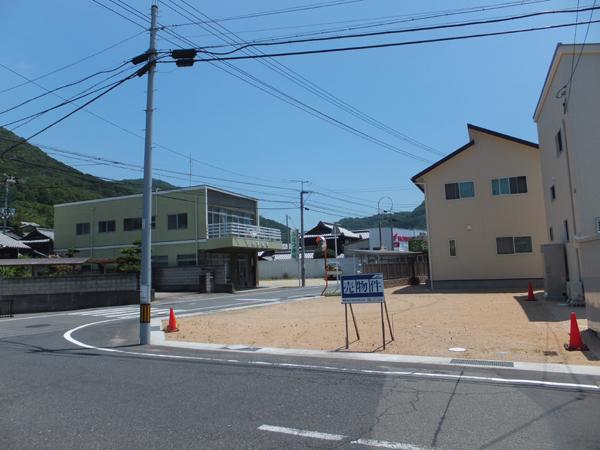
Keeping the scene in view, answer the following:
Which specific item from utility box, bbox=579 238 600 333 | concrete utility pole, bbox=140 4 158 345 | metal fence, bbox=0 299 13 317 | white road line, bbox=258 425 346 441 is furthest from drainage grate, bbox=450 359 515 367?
metal fence, bbox=0 299 13 317

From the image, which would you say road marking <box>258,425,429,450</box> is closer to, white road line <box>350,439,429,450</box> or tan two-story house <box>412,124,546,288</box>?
white road line <box>350,439,429,450</box>

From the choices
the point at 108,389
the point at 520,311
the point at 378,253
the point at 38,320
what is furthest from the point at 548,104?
the point at 38,320

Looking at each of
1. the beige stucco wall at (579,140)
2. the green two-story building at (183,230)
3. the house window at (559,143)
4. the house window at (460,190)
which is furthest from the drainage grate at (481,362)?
the green two-story building at (183,230)

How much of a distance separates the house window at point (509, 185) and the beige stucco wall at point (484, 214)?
0.75 feet

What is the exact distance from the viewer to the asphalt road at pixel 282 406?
4.68 meters

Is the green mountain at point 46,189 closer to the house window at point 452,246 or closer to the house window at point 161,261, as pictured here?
the house window at point 161,261

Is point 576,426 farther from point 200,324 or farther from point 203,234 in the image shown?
point 203,234

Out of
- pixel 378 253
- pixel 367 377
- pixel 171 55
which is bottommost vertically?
pixel 367 377

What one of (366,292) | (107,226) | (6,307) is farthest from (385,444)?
(107,226)

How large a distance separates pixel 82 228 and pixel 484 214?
3377 centimetres

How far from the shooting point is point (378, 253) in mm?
31656

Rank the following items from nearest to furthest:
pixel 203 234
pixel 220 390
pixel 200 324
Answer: pixel 220 390 < pixel 200 324 < pixel 203 234

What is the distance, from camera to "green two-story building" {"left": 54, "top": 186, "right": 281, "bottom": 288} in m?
38.1

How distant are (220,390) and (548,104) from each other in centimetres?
1900
